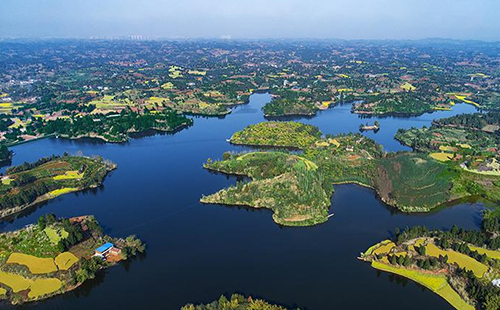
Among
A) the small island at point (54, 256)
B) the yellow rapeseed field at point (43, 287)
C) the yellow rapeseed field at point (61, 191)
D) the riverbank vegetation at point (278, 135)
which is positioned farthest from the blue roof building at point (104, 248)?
the riverbank vegetation at point (278, 135)

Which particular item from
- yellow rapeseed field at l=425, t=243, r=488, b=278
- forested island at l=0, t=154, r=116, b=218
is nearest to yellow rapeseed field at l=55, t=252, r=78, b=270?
forested island at l=0, t=154, r=116, b=218

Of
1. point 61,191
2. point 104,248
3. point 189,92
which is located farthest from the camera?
point 189,92

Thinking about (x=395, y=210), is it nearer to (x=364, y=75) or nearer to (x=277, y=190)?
(x=277, y=190)

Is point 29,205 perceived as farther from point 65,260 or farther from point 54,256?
point 65,260

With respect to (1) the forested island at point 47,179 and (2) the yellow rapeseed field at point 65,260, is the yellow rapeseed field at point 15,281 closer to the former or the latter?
(2) the yellow rapeseed field at point 65,260

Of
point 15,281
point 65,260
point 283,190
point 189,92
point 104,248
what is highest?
point 283,190

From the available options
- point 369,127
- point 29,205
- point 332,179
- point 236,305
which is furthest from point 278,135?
point 236,305
